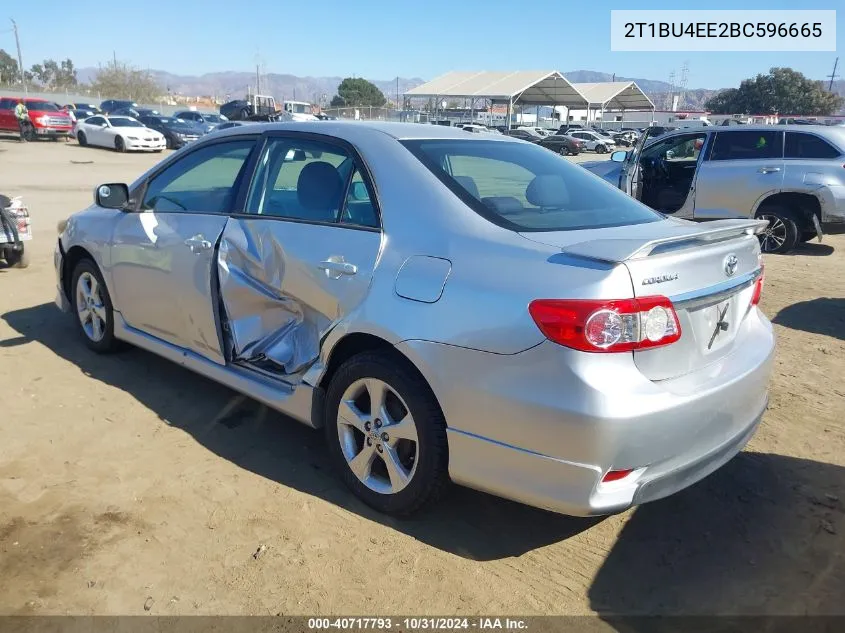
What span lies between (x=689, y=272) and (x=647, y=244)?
224 millimetres

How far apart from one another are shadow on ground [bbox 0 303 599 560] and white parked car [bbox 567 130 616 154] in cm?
4330

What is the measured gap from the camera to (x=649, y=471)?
8.14 ft

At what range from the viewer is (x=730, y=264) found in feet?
8.86

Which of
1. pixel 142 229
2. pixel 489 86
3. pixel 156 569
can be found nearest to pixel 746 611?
pixel 156 569

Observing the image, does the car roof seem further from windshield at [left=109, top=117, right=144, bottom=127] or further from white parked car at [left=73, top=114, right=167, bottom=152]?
windshield at [left=109, top=117, right=144, bottom=127]

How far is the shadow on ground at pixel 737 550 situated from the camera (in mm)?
2557

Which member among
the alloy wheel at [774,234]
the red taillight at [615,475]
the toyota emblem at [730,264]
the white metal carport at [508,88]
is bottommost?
the red taillight at [615,475]

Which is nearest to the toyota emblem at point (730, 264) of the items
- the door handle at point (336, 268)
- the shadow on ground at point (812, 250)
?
the door handle at point (336, 268)

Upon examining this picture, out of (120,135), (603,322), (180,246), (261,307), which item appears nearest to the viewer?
(603,322)

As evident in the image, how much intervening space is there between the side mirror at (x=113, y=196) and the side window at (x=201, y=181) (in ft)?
0.63

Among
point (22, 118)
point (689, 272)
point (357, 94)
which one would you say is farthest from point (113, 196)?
point (357, 94)

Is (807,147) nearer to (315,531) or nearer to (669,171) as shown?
(669,171)

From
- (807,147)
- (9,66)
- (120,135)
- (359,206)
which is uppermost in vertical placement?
(9,66)

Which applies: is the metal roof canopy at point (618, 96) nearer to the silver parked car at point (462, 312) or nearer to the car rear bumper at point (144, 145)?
the car rear bumper at point (144, 145)
